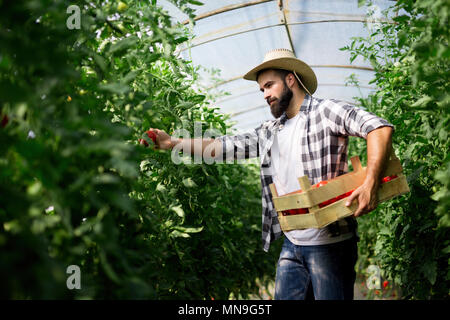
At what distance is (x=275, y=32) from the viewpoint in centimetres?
489

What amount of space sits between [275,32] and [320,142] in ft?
11.0

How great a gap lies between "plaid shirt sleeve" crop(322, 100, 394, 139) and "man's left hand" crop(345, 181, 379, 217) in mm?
246

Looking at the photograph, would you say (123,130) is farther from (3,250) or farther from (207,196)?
(207,196)

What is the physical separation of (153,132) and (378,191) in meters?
1.06

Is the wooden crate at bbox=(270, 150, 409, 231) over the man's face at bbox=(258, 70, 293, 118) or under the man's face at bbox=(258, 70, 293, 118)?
under

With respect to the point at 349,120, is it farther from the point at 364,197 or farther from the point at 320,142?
the point at 364,197

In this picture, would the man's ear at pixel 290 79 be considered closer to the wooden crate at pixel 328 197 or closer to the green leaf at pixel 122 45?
the wooden crate at pixel 328 197

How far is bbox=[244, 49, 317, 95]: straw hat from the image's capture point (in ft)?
7.01

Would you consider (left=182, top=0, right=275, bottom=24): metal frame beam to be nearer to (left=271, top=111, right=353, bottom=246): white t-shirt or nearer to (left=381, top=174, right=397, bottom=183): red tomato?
(left=271, top=111, right=353, bottom=246): white t-shirt

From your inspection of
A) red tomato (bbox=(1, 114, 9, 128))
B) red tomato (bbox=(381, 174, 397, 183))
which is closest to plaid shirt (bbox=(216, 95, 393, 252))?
red tomato (bbox=(381, 174, 397, 183))

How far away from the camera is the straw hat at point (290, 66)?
7.01 feet

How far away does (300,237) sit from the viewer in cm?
190

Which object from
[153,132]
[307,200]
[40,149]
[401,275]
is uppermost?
[153,132]
